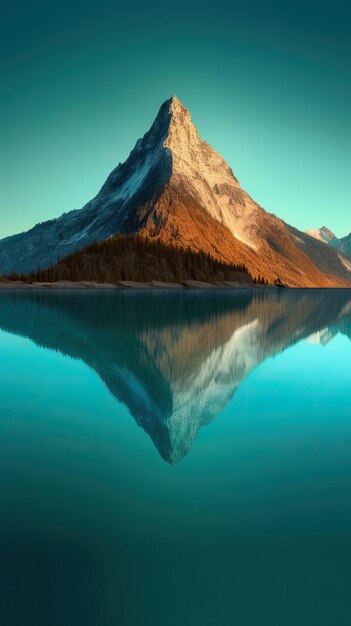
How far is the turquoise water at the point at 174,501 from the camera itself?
5.92 meters

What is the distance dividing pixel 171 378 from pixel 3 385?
21.4 feet

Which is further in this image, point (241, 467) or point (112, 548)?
point (241, 467)

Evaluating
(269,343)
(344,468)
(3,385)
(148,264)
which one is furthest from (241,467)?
(148,264)

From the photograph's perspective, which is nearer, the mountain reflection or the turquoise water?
the turquoise water

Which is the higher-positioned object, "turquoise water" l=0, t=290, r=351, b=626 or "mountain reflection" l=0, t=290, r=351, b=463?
"mountain reflection" l=0, t=290, r=351, b=463

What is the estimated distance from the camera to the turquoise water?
592 cm

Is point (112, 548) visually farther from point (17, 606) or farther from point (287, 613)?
point (287, 613)

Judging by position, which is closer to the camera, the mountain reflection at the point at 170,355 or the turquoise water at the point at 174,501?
the turquoise water at the point at 174,501

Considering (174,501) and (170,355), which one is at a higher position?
(170,355)

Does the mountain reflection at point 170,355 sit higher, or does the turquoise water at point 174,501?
the mountain reflection at point 170,355

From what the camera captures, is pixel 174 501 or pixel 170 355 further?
pixel 170 355

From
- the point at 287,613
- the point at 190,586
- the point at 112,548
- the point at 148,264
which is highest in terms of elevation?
the point at 148,264

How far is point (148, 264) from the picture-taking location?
198 m

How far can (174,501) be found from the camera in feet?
27.6
